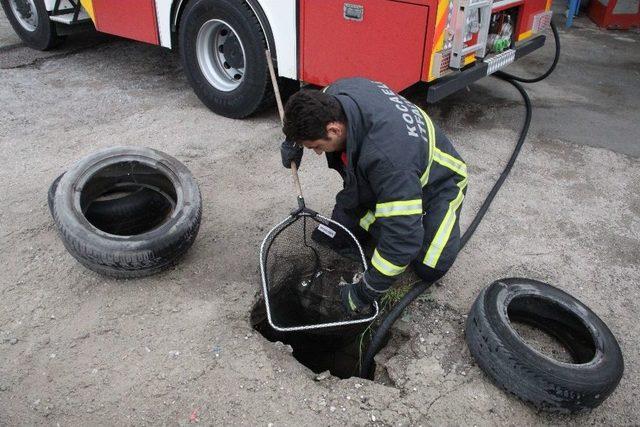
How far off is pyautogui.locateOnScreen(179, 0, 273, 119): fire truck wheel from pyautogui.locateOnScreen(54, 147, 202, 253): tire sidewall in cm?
175

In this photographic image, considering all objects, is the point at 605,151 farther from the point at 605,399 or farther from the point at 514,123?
the point at 605,399

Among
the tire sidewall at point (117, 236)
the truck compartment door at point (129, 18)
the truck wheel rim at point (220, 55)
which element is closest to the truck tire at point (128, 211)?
the tire sidewall at point (117, 236)

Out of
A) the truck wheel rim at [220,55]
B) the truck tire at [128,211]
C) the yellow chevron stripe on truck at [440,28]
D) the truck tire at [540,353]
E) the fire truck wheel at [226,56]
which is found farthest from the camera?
the truck wheel rim at [220,55]

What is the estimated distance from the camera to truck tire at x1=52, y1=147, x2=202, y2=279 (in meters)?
3.01

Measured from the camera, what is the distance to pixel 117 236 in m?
3.04

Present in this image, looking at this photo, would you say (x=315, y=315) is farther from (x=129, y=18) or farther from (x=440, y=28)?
(x=129, y=18)

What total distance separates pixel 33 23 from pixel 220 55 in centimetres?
341

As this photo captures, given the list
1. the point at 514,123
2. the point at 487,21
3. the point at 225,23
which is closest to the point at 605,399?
the point at 487,21

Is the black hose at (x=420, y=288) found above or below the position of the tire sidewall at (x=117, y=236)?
below

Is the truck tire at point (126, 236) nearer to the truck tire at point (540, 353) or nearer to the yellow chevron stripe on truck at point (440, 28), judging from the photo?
the truck tire at point (540, 353)

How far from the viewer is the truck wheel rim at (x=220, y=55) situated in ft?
16.8

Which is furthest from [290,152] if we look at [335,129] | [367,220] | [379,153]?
[379,153]

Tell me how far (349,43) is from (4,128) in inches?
133

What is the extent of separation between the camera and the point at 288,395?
2570 millimetres
